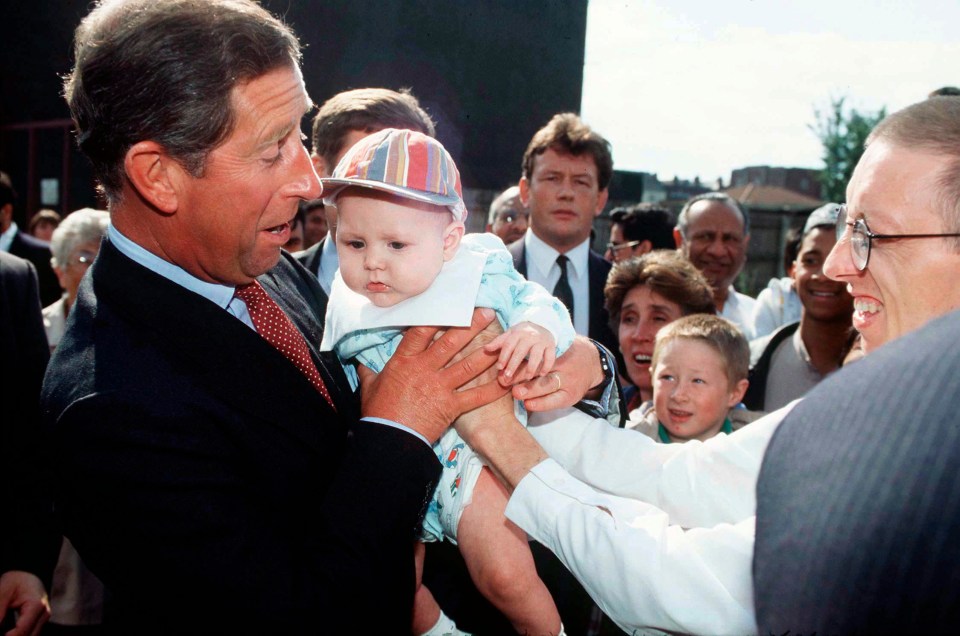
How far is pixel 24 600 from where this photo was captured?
7.98 ft

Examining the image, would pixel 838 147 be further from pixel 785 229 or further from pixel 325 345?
pixel 325 345

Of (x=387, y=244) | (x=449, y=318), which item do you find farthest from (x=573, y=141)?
(x=449, y=318)

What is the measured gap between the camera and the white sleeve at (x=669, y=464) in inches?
72.7

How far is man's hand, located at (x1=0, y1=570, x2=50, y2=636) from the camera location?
241cm

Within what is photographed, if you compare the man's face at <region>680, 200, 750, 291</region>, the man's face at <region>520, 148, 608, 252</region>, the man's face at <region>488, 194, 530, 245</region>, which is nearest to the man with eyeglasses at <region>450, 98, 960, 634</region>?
the man's face at <region>520, 148, 608, 252</region>

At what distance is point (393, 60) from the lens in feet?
20.8

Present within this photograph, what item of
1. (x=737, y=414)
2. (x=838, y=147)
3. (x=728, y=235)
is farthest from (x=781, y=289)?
(x=838, y=147)

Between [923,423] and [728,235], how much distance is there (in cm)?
503

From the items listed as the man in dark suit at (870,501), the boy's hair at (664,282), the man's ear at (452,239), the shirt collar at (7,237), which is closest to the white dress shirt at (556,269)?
the boy's hair at (664,282)

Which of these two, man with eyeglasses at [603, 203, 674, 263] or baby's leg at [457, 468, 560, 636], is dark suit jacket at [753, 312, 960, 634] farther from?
man with eyeglasses at [603, 203, 674, 263]

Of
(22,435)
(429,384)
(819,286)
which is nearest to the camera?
(429,384)

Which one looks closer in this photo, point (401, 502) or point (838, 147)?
point (401, 502)

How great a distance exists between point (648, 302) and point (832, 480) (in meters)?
3.13

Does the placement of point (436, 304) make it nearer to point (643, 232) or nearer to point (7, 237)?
point (643, 232)
